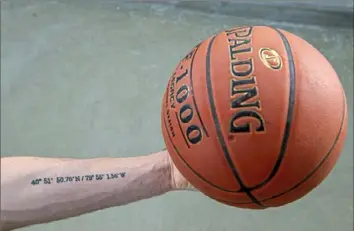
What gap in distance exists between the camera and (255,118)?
2.75 feet

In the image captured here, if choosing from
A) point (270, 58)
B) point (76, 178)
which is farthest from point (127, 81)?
point (270, 58)

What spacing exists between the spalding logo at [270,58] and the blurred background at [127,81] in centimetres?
51

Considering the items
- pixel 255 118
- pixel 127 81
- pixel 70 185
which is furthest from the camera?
pixel 127 81

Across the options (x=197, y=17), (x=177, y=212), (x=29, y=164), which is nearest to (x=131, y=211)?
(x=177, y=212)

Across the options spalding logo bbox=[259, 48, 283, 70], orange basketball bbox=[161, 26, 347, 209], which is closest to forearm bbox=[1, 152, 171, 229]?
orange basketball bbox=[161, 26, 347, 209]

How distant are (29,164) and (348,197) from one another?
2.48ft

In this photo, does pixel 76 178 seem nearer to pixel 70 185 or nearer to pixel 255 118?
pixel 70 185

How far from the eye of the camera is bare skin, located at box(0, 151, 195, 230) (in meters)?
1.15

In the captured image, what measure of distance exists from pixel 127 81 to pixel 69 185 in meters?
0.62

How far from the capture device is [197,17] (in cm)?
Result: 197

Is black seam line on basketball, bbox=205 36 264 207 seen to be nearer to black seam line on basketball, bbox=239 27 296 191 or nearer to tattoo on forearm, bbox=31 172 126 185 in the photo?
black seam line on basketball, bbox=239 27 296 191

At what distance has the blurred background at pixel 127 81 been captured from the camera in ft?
4.53

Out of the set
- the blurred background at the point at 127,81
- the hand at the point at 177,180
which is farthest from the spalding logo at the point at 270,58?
the blurred background at the point at 127,81

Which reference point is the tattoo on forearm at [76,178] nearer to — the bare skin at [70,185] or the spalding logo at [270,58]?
the bare skin at [70,185]
